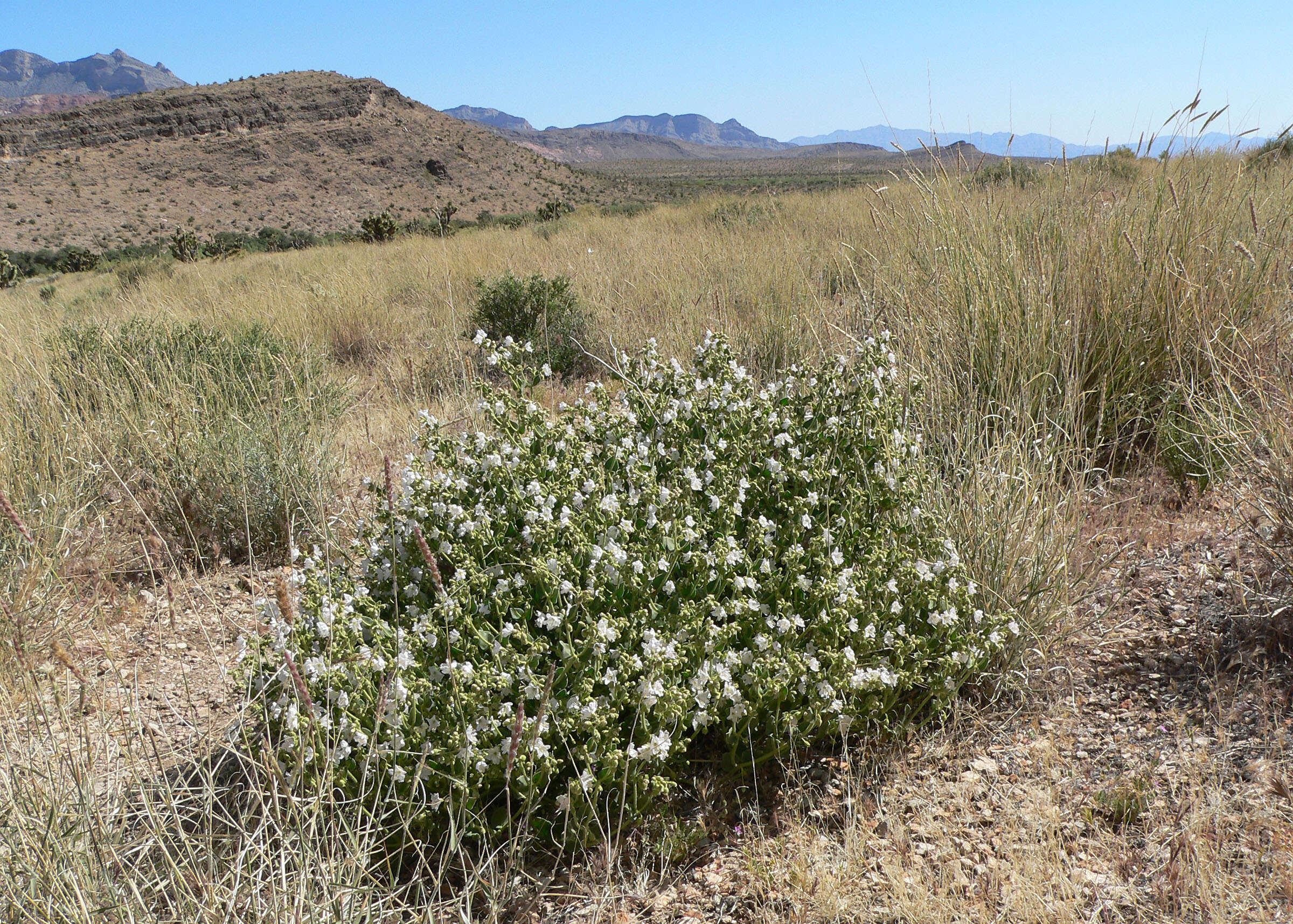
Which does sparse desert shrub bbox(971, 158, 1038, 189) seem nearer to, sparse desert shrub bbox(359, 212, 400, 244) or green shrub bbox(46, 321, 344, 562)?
green shrub bbox(46, 321, 344, 562)

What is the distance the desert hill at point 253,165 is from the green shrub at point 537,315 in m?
41.2

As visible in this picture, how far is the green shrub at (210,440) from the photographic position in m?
3.42

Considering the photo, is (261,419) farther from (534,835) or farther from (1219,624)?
(1219,624)

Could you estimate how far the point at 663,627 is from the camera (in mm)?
1909

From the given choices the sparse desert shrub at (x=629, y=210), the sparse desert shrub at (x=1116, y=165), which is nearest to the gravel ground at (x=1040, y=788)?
the sparse desert shrub at (x=1116, y=165)

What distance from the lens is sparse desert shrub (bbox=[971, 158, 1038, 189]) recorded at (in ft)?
17.9

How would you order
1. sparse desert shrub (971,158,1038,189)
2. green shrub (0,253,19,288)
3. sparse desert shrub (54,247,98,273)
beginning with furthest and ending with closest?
sparse desert shrub (54,247,98,273)
green shrub (0,253,19,288)
sparse desert shrub (971,158,1038,189)

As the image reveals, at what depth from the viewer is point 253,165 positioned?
171ft

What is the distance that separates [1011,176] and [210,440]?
5287 mm

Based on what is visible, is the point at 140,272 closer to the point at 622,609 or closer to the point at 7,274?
the point at 7,274

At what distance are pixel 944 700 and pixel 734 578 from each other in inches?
27.4

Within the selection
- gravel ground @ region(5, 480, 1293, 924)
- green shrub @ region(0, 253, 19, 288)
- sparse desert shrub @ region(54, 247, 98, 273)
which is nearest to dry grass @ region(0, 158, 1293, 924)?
gravel ground @ region(5, 480, 1293, 924)

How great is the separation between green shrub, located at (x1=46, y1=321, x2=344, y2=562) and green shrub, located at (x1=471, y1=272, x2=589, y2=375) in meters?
1.84

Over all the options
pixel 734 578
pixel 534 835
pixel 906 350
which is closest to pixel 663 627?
pixel 734 578
